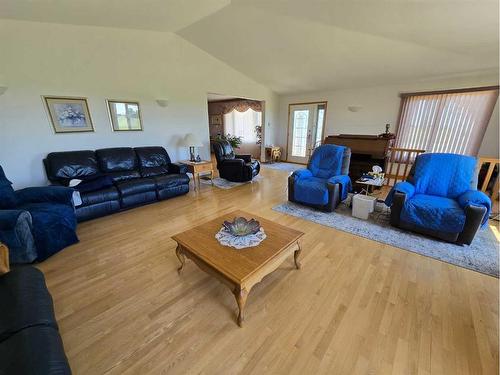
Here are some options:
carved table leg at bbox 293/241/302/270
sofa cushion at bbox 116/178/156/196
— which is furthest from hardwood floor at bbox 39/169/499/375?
sofa cushion at bbox 116/178/156/196

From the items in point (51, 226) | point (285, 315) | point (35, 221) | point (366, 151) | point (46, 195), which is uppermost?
point (366, 151)

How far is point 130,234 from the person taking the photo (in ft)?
8.52

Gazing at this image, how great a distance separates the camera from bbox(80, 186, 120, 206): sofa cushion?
9.21 feet

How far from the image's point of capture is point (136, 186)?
3246mm

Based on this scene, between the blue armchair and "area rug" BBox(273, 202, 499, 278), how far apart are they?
196 mm

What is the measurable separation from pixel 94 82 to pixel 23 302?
3468 mm

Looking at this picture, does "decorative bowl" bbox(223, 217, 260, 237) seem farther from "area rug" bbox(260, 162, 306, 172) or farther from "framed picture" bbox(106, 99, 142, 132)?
"area rug" bbox(260, 162, 306, 172)

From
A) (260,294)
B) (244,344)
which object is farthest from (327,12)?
(244,344)

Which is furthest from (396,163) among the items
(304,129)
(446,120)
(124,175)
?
(124,175)

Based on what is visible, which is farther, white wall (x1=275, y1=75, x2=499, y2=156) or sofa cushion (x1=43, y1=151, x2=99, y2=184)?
white wall (x1=275, y1=75, x2=499, y2=156)

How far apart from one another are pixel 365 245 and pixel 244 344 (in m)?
1.73

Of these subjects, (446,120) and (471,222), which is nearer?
(471,222)

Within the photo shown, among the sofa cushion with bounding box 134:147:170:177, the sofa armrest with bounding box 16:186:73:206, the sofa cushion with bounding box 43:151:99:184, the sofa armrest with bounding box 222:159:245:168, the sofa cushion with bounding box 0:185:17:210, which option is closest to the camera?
the sofa cushion with bounding box 0:185:17:210

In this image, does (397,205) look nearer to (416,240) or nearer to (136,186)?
(416,240)
